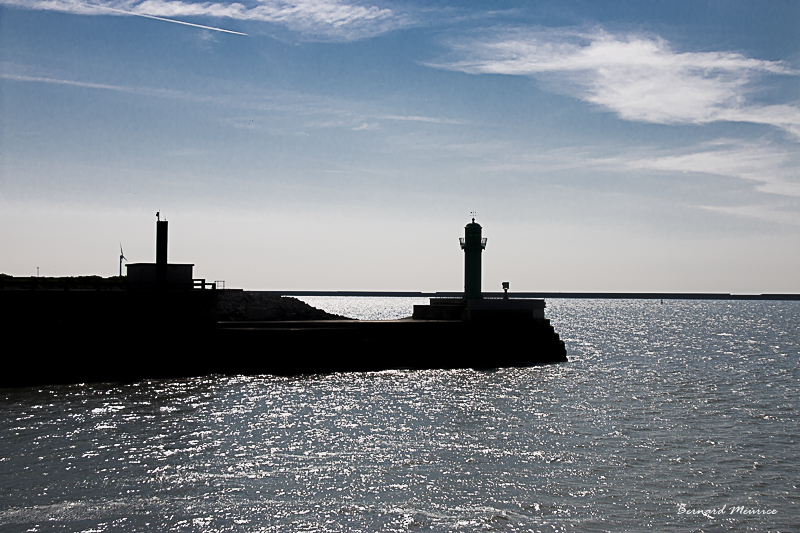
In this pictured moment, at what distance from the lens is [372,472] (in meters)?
15.1

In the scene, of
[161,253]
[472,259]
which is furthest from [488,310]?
[161,253]

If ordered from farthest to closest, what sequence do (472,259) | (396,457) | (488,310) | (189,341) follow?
(472,259) < (488,310) < (189,341) < (396,457)

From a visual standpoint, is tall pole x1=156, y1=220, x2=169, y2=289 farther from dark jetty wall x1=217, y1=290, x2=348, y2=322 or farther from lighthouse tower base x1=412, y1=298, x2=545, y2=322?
lighthouse tower base x1=412, y1=298, x2=545, y2=322

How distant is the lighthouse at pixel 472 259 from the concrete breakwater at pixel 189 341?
10.7 feet

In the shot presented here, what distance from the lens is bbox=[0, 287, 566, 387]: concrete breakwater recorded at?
3016 cm

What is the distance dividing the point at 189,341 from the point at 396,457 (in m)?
18.9

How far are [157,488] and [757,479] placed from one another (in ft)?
Result: 41.8

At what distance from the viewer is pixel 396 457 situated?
16.4 metres

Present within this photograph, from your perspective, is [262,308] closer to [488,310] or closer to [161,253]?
[161,253]

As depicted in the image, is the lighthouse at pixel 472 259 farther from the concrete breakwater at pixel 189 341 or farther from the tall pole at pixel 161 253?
the tall pole at pixel 161 253

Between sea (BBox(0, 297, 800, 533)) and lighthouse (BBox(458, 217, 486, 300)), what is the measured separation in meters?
12.1

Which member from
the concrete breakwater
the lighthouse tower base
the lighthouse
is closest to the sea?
the concrete breakwater

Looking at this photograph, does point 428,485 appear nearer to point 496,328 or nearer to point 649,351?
point 496,328

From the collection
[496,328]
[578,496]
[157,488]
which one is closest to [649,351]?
[496,328]
